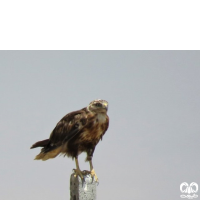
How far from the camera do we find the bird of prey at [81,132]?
10203 millimetres

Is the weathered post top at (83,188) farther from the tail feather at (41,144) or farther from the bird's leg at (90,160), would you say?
the tail feather at (41,144)

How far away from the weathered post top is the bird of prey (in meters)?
0.11

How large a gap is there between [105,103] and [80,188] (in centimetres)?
Answer: 184

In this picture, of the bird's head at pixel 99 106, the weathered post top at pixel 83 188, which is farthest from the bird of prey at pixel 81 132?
the weathered post top at pixel 83 188

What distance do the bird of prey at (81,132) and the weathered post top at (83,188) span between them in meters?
0.11

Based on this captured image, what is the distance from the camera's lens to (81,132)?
10.3 metres

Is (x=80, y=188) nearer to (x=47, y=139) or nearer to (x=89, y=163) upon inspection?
(x=89, y=163)

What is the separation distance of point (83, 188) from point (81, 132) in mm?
1177

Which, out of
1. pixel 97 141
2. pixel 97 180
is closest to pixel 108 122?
pixel 97 141

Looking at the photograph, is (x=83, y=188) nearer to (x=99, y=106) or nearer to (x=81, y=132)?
(x=81, y=132)

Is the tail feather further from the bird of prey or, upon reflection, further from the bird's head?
the bird's head

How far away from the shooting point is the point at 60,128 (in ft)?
34.7

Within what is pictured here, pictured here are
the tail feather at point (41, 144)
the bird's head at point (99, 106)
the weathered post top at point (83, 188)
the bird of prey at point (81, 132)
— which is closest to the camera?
the weathered post top at point (83, 188)

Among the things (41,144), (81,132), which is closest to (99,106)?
(81,132)
